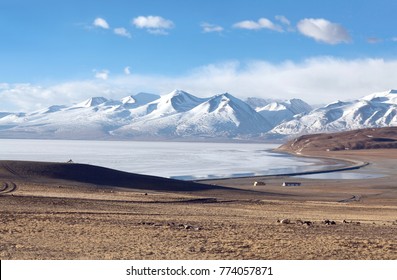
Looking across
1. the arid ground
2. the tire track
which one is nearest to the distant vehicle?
the arid ground

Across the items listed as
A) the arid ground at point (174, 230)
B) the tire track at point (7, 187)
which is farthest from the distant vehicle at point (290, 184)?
the tire track at point (7, 187)

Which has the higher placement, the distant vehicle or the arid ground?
the arid ground

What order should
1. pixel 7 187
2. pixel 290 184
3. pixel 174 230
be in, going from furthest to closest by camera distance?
pixel 290 184
pixel 7 187
pixel 174 230

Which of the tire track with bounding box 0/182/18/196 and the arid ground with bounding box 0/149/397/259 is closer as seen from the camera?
the arid ground with bounding box 0/149/397/259

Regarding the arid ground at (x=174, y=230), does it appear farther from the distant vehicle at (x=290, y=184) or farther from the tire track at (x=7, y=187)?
the distant vehicle at (x=290, y=184)

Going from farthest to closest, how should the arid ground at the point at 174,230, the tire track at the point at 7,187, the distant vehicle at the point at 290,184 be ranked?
the distant vehicle at the point at 290,184
the tire track at the point at 7,187
the arid ground at the point at 174,230

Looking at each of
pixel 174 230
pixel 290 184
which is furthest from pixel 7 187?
pixel 290 184

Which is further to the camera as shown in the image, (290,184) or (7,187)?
(290,184)

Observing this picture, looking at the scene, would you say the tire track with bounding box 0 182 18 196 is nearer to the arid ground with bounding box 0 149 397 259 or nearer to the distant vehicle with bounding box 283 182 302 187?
the arid ground with bounding box 0 149 397 259

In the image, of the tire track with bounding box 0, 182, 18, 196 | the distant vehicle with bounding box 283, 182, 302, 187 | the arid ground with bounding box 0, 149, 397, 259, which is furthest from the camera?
the distant vehicle with bounding box 283, 182, 302, 187

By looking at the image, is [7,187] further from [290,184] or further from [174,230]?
[290,184]
